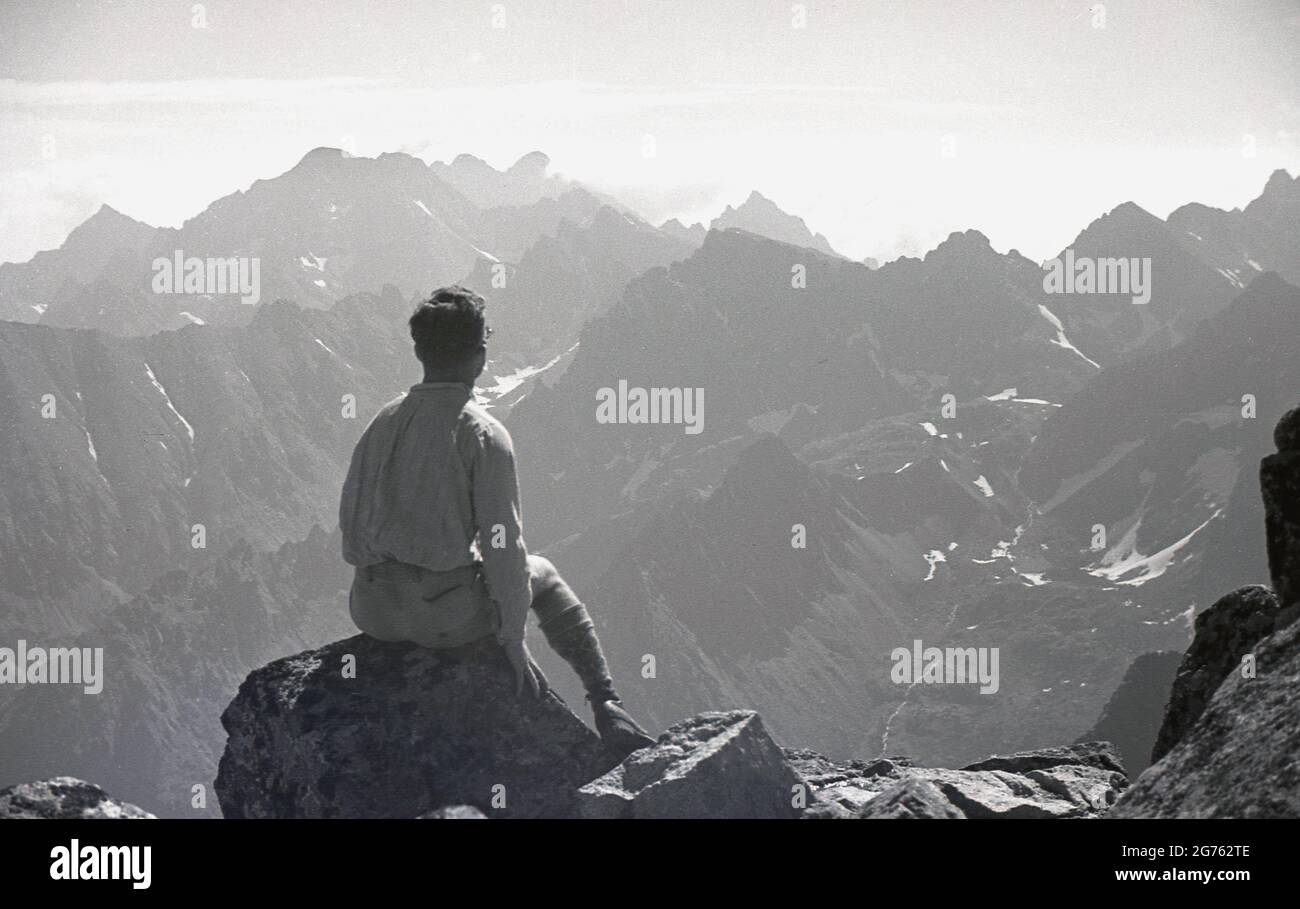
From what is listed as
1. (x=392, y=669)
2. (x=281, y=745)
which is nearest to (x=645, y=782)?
(x=392, y=669)

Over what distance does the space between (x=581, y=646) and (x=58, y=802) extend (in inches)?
182

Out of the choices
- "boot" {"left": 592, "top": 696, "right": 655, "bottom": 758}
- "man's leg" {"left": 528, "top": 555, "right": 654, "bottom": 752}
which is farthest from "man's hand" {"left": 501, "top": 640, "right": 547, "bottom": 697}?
"boot" {"left": 592, "top": 696, "right": 655, "bottom": 758}

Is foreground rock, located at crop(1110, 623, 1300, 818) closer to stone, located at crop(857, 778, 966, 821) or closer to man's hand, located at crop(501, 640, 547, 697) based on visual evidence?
stone, located at crop(857, 778, 966, 821)

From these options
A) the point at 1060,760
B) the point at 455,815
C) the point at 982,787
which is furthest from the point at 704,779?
the point at 1060,760

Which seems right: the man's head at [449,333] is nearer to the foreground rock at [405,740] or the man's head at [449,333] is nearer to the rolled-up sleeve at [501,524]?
the rolled-up sleeve at [501,524]

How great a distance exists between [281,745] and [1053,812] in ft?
21.6

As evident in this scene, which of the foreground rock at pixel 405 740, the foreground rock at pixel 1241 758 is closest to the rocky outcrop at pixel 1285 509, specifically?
the foreground rock at pixel 1241 758

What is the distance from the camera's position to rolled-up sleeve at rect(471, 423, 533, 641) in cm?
992

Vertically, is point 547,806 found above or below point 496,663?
below

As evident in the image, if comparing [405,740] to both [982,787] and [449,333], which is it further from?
[982,787]
